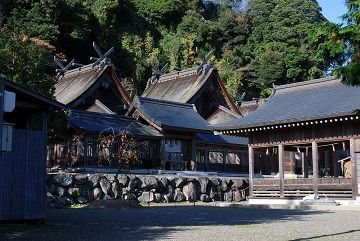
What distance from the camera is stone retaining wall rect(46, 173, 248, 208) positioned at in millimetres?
18797

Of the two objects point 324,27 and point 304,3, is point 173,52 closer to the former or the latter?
point 304,3

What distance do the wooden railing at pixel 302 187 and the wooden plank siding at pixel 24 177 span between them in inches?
480

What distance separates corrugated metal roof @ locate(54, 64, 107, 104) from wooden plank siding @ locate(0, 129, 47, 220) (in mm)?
18834

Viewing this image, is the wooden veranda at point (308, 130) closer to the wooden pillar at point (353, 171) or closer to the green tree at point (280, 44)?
the wooden pillar at point (353, 171)

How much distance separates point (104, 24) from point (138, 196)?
3039cm

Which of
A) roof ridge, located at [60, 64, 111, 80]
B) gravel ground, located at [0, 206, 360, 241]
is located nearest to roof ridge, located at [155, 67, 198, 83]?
roof ridge, located at [60, 64, 111, 80]

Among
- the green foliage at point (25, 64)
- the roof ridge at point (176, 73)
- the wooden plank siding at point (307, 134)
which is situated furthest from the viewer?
the roof ridge at point (176, 73)

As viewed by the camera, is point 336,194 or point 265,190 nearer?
point 336,194

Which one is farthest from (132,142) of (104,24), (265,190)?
(104,24)

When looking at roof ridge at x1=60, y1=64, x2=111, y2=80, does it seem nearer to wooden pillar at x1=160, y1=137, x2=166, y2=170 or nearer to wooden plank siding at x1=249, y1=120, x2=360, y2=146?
wooden pillar at x1=160, y1=137, x2=166, y2=170

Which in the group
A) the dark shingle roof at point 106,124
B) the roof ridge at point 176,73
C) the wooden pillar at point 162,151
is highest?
the roof ridge at point 176,73

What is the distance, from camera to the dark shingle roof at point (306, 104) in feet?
61.3

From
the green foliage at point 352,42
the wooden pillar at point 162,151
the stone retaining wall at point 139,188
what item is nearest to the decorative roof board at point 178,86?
the wooden pillar at point 162,151

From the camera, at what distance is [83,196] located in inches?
755
